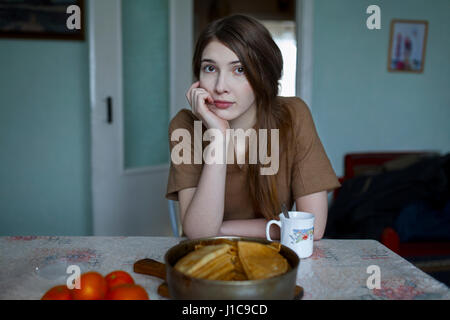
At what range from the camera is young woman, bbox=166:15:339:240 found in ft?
3.76

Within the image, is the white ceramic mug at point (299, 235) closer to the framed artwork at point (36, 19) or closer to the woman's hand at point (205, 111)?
the woman's hand at point (205, 111)

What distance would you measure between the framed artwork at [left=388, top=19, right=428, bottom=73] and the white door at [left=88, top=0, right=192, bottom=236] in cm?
151

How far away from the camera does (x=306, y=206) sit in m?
1.22

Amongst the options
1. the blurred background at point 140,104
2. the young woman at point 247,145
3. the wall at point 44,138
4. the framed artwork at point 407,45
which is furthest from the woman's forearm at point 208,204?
the framed artwork at point 407,45

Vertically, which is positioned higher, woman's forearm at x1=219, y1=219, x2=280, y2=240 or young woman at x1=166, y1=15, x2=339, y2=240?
young woman at x1=166, y1=15, x2=339, y2=240

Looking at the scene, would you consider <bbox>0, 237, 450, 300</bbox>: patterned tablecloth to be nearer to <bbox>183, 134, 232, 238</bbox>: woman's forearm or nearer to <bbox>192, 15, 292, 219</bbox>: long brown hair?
<bbox>183, 134, 232, 238</bbox>: woman's forearm

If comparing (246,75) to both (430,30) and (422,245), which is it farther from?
(430,30)

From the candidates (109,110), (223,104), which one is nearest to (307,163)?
(223,104)

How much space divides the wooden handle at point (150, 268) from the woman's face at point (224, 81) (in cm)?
55

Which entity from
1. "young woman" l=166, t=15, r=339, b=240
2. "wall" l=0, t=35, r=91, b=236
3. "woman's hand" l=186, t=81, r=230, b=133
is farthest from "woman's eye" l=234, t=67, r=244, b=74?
"wall" l=0, t=35, r=91, b=236

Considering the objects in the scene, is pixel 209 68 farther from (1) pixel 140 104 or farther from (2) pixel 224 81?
(1) pixel 140 104

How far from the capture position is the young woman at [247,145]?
1145 mm

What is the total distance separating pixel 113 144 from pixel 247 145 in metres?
1.43

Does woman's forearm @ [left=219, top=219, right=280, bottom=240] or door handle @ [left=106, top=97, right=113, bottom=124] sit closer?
woman's forearm @ [left=219, top=219, right=280, bottom=240]
